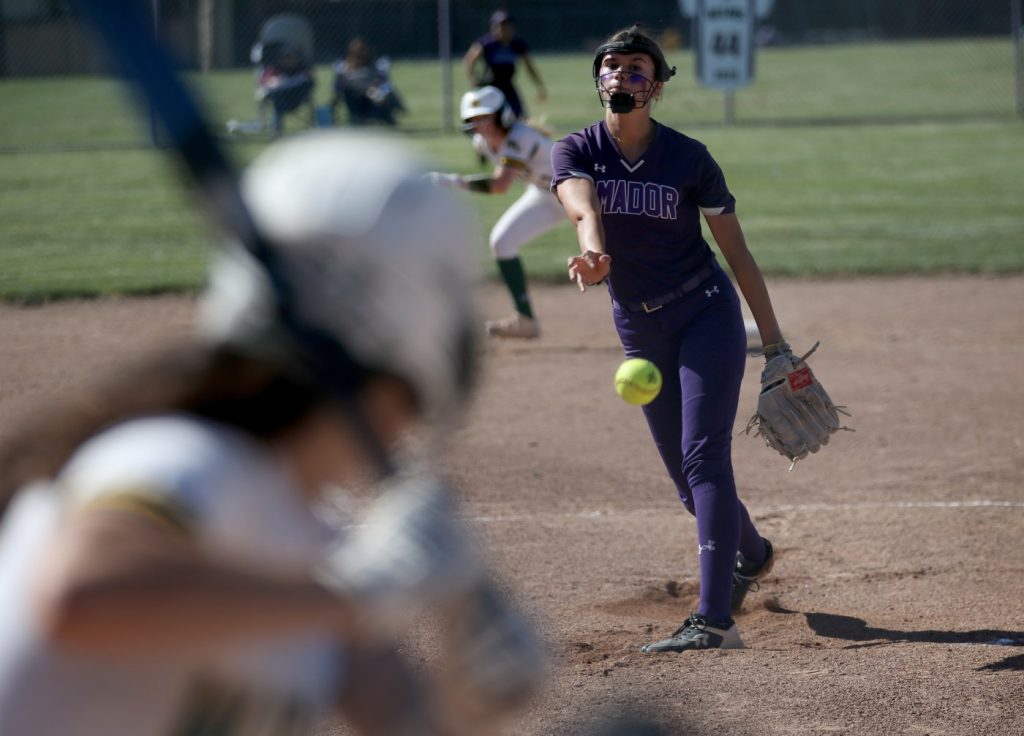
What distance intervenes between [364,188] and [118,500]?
0.45m

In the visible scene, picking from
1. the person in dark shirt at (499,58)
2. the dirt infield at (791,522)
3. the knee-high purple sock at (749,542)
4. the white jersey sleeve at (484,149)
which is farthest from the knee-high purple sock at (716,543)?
the person in dark shirt at (499,58)

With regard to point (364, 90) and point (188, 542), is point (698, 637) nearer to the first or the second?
point (188, 542)

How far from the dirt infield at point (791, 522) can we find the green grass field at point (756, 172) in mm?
1999

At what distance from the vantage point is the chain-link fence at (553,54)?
2598 cm

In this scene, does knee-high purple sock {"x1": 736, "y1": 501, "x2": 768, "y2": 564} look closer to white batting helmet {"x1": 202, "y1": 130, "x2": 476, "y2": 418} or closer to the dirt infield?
the dirt infield

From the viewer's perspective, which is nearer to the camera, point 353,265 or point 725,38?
point 353,265

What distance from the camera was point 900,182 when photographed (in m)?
17.7

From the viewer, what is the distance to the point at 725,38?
21.9 meters

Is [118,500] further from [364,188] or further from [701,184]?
[701,184]

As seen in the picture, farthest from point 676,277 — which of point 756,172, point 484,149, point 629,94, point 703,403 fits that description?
point 756,172

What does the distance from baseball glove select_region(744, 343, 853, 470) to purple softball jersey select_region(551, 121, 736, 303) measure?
55 cm

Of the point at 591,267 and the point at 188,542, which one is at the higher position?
the point at 188,542

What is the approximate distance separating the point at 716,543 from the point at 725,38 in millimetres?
18386

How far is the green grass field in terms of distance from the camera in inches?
516
